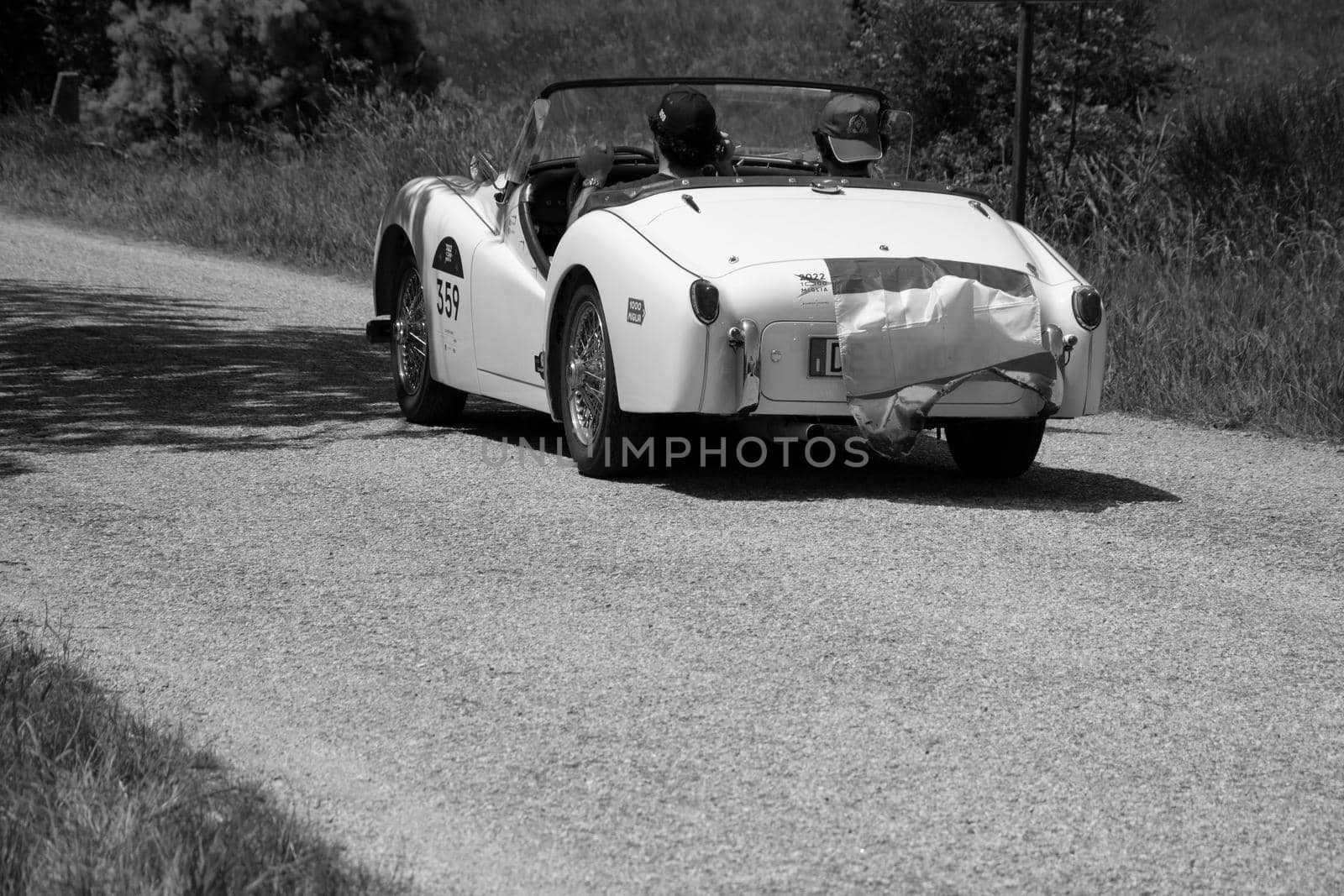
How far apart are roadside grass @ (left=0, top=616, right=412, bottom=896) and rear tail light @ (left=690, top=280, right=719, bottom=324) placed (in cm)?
274

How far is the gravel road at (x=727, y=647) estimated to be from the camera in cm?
343

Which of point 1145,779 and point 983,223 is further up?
point 983,223

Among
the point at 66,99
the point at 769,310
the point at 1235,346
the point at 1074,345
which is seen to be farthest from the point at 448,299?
the point at 66,99

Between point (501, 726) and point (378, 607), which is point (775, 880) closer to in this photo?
point (501, 726)

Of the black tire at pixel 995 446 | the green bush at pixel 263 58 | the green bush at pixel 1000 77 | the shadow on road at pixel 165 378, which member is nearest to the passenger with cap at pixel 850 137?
the black tire at pixel 995 446

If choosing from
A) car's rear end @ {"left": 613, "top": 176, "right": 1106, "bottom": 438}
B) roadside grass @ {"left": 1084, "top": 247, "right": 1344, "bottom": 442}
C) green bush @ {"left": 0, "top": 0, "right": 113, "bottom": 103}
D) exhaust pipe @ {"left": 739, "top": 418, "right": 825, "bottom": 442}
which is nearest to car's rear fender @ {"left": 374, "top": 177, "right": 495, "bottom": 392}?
car's rear end @ {"left": 613, "top": 176, "right": 1106, "bottom": 438}

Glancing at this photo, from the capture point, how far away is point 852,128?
789 centimetres

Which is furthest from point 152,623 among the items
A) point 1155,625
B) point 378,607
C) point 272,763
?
point 1155,625

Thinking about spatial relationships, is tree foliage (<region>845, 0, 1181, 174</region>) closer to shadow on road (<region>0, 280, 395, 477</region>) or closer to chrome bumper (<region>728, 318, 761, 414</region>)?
shadow on road (<region>0, 280, 395, 477</region>)

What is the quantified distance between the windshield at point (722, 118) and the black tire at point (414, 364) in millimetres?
960

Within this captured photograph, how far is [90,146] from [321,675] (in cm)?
2096

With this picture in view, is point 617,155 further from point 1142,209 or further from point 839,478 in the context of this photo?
point 1142,209

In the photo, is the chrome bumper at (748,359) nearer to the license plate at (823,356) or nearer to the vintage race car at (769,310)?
the vintage race car at (769,310)

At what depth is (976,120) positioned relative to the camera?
61.2 feet
